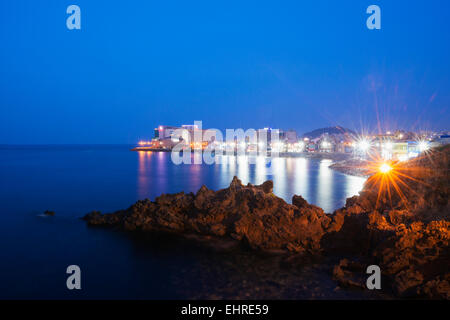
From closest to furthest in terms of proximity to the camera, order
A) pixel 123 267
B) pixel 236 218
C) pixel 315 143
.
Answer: pixel 123 267
pixel 236 218
pixel 315 143

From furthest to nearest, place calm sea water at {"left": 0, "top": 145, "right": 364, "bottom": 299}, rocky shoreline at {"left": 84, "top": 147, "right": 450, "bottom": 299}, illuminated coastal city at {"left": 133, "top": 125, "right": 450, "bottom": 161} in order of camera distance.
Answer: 1. illuminated coastal city at {"left": 133, "top": 125, "right": 450, "bottom": 161}
2. calm sea water at {"left": 0, "top": 145, "right": 364, "bottom": 299}
3. rocky shoreline at {"left": 84, "top": 147, "right": 450, "bottom": 299}

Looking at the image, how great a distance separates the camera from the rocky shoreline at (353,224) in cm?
705

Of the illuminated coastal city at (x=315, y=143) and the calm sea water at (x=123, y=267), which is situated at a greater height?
the illuminated coastal city at (x=315, y=143)

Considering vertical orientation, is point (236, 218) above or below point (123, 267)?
above

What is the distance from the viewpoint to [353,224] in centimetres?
1012

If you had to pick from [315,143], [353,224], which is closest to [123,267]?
[353,224]

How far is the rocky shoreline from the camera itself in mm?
7051

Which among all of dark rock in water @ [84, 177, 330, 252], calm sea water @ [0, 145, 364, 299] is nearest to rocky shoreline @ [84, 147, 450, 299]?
dark rock in water @ [84, 177, 330, 252]

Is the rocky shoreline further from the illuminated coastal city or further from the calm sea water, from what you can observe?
the illuminated coastal city

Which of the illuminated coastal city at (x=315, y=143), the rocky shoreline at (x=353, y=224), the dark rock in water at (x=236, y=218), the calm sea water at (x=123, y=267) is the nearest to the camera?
the rocky shoreline at (x=353, y=224)

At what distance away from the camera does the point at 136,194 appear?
73.8 feet

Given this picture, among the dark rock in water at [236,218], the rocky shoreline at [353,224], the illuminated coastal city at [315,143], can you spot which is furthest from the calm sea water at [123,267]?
the illuminated coastal city at [315,143]

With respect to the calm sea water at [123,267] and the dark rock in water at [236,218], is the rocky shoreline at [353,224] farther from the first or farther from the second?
the calm sea water at [123,267]

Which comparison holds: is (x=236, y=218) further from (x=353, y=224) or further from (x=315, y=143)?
(x=315, y=143)
